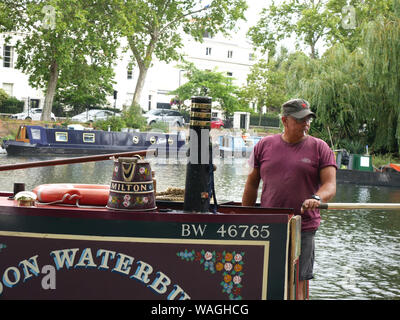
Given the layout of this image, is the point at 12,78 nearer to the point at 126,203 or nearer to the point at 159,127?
the point at 159,127

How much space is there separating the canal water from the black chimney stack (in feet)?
4.76

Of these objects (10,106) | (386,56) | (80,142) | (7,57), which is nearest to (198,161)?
(386,56)

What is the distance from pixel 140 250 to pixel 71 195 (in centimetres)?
74

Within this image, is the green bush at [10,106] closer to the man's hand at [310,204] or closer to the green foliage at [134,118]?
the green foliage at [134,118]

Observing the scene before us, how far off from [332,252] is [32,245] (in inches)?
251

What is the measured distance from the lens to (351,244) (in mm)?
10422

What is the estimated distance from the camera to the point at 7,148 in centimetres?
2847

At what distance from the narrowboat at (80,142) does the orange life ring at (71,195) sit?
2446 cm

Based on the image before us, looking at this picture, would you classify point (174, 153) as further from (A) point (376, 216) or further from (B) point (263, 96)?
(B) point (263, 96)

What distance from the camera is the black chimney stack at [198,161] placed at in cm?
441

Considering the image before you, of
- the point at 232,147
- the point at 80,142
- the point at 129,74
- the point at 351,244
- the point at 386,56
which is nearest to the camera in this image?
the point at 351,244

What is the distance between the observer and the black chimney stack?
4406mm
